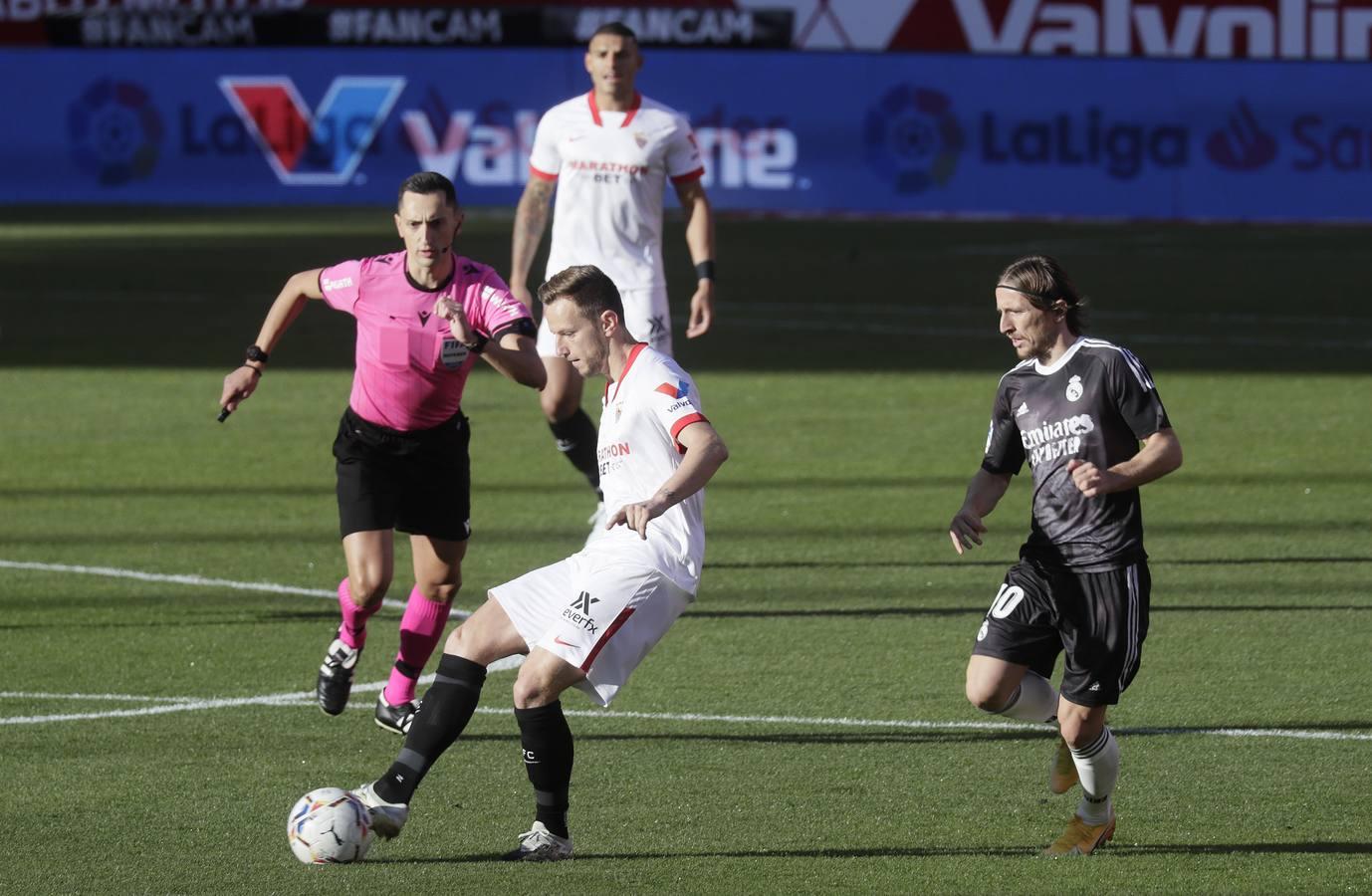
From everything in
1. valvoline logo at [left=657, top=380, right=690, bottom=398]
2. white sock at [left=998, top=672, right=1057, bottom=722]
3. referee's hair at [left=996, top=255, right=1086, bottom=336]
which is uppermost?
referee's hair at [left=996, top=255, right=1086, bottom=336]

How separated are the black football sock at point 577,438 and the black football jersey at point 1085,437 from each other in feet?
15.5

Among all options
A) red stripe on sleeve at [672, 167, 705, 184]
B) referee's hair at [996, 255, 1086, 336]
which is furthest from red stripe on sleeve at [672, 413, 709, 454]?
red stripe on sleeve at [672, 167, 705, 184]

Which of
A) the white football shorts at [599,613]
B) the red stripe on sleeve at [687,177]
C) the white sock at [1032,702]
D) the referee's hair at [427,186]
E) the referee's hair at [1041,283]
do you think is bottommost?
the white sock at [1032,702]

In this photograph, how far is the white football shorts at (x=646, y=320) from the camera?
1085 centimetres

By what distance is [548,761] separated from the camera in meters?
6.04

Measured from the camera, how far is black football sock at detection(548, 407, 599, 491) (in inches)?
429

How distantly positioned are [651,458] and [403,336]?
1.75 m

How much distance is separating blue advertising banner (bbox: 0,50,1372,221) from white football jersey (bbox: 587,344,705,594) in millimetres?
27895

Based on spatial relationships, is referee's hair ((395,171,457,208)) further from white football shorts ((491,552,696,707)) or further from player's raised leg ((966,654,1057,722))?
player's raised leg ((966,654,1057,722))

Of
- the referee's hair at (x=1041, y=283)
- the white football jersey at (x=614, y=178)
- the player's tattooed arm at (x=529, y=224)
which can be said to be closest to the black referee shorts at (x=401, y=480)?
the referee's hair at (x=1041, y=283)

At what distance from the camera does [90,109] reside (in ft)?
120

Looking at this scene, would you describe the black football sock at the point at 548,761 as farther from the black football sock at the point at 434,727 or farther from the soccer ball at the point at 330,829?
the soccer ball at the point at 330,829

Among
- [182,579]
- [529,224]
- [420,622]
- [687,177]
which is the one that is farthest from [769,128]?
[420,622]

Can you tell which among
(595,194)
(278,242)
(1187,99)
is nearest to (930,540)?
(595,194)
